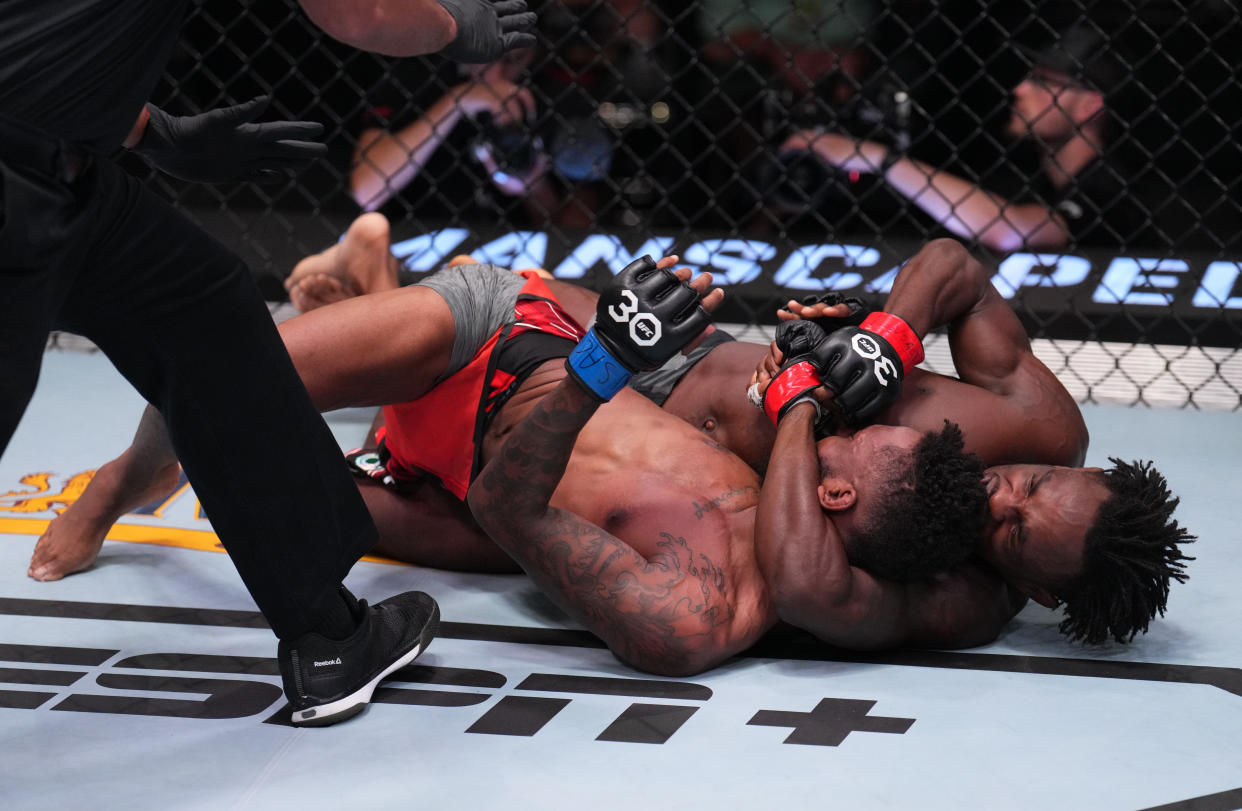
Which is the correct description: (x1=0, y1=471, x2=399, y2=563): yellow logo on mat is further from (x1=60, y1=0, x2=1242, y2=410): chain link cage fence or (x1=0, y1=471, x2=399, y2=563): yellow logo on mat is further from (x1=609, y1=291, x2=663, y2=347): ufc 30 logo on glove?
(x1=60, y1=0, x2=1242, y2=410): chain link cage fence

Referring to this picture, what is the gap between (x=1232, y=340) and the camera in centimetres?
332

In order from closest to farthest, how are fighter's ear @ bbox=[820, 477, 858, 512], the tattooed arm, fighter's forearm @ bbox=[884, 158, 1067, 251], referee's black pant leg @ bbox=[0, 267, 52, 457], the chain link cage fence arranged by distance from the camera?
referee's black pant leg @ bbox=[0, 267, 52, 457] < the tattooed arm < fighter's ear @ bbox=[820, 477, 858, 512] < the chain link cage fence < fighter's forearm @ bbox=[884, 158, 1067, 251]

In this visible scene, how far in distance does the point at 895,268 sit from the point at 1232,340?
3.14 ft

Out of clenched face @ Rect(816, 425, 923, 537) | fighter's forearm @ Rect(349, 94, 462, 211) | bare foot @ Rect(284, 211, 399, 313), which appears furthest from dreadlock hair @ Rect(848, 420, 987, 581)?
fighter's forearm @ Rect(349, 94, 462, 211)

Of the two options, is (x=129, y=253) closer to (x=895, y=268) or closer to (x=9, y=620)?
(x=9, y=620)

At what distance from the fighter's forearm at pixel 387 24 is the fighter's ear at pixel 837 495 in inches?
31.1

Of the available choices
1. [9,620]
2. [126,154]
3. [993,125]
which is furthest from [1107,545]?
[126,154]

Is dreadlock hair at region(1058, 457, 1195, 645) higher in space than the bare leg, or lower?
lower

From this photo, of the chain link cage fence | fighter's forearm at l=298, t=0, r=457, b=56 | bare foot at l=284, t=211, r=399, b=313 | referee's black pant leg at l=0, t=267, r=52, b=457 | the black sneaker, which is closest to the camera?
referee's black pant leg at l=0, t=267, r=52, b=457

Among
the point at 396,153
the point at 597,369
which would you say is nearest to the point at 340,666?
the point at 597,369

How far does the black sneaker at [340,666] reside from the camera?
1.46 meters

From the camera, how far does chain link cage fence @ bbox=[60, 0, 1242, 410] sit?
3.59m

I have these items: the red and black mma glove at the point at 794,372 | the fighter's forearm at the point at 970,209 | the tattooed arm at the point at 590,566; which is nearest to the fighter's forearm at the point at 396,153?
the fighter's forearm at the point at 970,209

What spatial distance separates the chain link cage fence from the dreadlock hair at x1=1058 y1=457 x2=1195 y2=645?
186 cm
